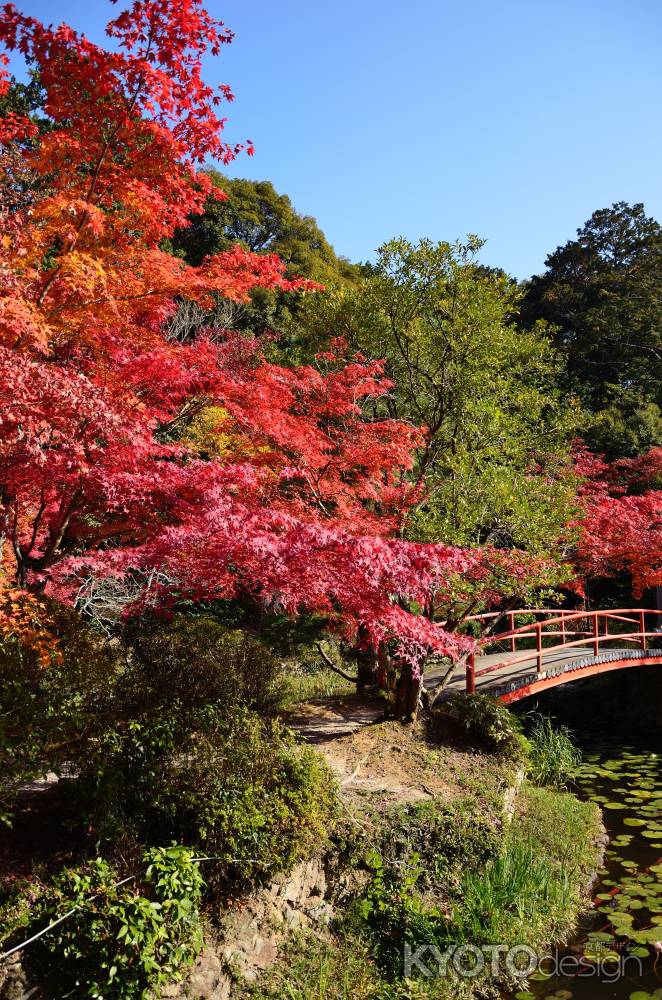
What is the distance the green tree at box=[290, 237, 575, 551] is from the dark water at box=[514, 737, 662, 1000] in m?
3.55

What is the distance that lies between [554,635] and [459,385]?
9.04 meters

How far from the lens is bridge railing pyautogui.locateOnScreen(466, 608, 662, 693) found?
29.5ft

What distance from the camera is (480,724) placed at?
26.3ft

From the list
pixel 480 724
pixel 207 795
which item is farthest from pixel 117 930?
pixel 480 724

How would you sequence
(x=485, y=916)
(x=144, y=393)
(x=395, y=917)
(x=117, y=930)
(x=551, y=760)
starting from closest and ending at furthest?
(x=117, y=930), (x=395, y=917), (x=485, y=916), (x=144, y=393), (x=551, y=760)

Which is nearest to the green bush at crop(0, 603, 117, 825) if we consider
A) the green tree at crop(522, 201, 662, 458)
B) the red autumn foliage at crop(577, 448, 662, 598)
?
the red autumn foliage at crop(577, 448, 662, 598)

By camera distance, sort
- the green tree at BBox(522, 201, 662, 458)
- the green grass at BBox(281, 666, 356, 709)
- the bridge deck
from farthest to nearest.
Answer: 1. the green tree at BBox(522, 201, 662, 458)
2. the green grass at BBox(281, 666, 356, 709)
3. the bridge deck

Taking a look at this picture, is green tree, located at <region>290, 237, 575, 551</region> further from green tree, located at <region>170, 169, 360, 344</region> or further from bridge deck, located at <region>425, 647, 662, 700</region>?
green tree, located at <region>170, 169, 360, 344</region>

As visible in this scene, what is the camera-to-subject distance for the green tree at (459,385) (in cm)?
751

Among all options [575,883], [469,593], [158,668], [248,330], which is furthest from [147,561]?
[248,330]

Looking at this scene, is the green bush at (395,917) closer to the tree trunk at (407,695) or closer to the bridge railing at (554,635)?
the tree trunk at (407,695)

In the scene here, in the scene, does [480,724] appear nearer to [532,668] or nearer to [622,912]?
[622,912]

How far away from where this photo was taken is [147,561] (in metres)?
6.24

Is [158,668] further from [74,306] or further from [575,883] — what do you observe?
[575,883]
